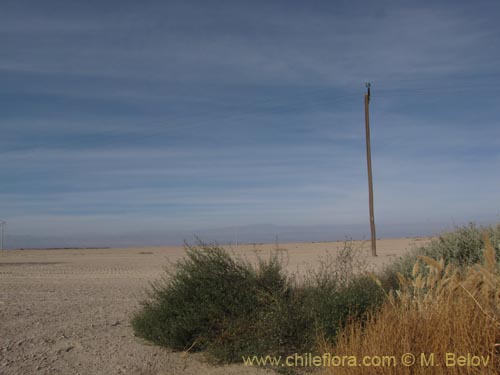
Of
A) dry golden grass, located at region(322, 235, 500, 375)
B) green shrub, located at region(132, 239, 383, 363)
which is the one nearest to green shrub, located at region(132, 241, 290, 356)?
green shrub, located at region(132, 239, 383, 363)

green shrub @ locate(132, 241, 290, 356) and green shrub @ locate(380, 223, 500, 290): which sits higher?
green shrub @ locate(380, 223, 500, 290)

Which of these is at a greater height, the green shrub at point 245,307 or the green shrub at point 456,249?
the green shrub at point 456,249

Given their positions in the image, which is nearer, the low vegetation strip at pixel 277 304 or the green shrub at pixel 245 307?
the low vegetation strip at pixel 277 304

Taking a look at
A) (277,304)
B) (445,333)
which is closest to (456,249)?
(277,304)

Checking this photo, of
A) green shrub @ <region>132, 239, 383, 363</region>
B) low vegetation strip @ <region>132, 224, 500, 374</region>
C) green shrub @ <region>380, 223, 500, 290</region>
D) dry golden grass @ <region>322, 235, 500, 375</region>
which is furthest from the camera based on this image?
green shrub @ <region>380, 223, 500, 290</region>

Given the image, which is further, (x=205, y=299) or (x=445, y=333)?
(x=205, y=299)

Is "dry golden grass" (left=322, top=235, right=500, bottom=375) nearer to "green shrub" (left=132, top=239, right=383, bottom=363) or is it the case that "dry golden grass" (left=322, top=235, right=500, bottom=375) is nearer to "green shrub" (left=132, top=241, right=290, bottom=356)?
"green shrub" (left=132, top=239, right=383, bottom=363)

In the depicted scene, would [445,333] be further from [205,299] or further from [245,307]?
[205,299]

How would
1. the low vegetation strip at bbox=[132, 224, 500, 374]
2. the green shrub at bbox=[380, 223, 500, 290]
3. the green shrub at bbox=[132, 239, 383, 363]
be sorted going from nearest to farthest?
1. the low vegetation strip at bbox=[132, 224, 500, 374]
2. the green shrub at bbox=[132, 239, 383, 363]
3. the green shrub at bbox=[380, 223, 500, 290]

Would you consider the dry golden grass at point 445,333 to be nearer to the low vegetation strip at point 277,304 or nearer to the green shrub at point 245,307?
the low vegetation strip at point 277,304

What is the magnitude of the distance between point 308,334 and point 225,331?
1.29 metres

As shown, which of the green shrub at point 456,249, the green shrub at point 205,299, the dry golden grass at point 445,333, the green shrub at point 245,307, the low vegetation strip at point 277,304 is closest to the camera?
the dry golden grass at point 445,333

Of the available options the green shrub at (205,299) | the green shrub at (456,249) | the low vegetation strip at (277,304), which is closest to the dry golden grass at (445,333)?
the low vegetation strip at (277,304)

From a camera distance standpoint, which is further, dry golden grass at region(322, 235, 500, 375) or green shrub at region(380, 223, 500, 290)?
green shrub at region(380, 223, 500, 290)
